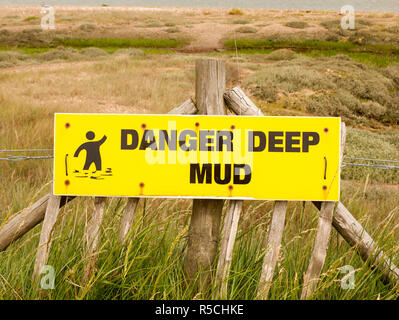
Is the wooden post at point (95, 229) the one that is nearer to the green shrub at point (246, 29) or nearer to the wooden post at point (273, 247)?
the wooden post at point (273, 247)

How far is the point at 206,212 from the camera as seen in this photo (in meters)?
2.71

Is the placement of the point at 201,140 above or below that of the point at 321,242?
above

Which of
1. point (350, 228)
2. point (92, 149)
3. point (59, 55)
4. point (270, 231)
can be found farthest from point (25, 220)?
point (59, 55)

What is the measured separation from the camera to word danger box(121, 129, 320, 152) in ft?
8.38

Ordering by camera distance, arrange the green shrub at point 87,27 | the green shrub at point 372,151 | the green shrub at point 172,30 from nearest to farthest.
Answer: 1. the green shrub at point 372,151
2. the green shrub at point 172,30
3. the green shrub at point 87,27

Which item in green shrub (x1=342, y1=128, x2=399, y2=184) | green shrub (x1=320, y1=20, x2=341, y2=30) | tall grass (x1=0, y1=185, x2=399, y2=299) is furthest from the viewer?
green shrub (x1=320, y1=20, x2=341, y2=30)

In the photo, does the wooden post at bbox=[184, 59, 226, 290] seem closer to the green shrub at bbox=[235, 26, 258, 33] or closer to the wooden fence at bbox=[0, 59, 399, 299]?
the wooden fence at bbox=[0, 59, 399, 299]

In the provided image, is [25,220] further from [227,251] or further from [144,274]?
[227,251]

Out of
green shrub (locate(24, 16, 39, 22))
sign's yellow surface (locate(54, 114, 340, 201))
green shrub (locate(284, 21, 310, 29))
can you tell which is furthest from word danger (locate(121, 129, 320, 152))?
green shrub (locate(24, 16, 39, 22))

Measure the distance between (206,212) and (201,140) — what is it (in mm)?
490

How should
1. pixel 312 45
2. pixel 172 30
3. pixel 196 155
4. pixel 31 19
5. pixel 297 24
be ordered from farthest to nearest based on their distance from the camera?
pixel 31 19
pixel 172 30
pixel 297 24
pixel 312 45
pixel 196 155

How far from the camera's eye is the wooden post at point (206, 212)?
265cm

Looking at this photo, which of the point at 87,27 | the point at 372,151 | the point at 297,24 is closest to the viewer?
the point at 372,151

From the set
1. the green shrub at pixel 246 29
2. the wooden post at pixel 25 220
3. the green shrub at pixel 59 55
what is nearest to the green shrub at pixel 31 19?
the green shrub at pixel 59 55
